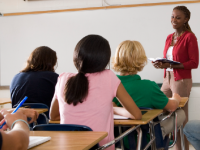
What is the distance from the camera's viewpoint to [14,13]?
4773 millimetres

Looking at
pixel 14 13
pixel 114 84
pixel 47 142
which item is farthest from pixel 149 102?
pixel 14 13

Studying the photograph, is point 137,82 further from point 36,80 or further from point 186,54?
point 186,54

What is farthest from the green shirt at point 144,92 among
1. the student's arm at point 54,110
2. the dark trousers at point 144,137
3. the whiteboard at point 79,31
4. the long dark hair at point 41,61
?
the whiteboard at point 79,31

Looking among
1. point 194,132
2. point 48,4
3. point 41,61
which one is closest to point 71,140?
point 194,132

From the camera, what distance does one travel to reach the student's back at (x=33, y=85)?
2654 mm

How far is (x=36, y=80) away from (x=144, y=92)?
1122mm

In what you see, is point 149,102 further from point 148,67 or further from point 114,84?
point 148,67

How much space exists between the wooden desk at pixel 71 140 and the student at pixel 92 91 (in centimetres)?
32

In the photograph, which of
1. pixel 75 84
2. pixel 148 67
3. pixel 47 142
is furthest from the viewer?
pixel 148 67

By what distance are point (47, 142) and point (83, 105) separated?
19.9 inches

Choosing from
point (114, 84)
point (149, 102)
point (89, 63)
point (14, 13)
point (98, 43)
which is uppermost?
point (14, 13)

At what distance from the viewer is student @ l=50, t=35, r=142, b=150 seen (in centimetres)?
161

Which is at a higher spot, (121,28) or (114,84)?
(121,28)

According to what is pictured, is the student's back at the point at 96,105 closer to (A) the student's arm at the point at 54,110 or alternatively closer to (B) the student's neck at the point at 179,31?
(A) the student's arm at the point at 54,110
